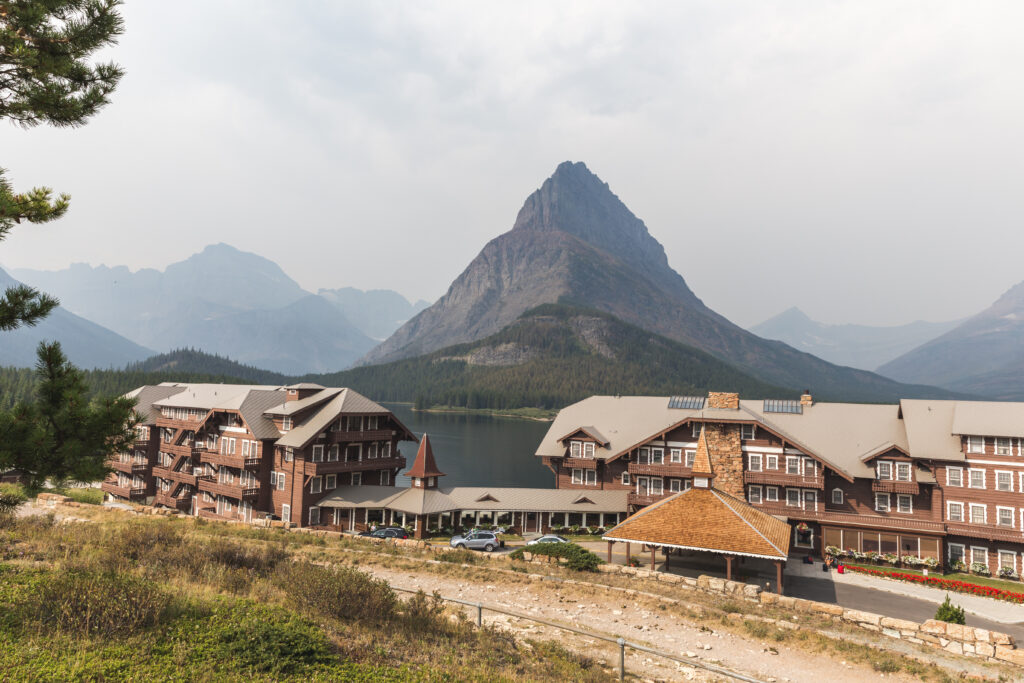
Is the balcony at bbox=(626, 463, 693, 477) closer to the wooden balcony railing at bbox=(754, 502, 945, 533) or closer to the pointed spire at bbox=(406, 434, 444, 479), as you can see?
the wooden balcony railing at bbox=(754, 502, 945, 533)

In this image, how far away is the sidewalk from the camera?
34625 millimetres

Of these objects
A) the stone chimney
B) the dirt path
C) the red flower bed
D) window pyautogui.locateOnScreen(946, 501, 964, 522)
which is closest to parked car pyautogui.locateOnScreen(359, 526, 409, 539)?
the dirt path

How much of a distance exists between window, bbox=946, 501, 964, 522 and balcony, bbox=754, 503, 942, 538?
1083mm

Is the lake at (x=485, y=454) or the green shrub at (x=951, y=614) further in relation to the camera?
the lake at (x=485, y=454)

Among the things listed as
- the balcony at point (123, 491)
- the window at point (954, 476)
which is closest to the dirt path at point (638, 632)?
the window at point (954, 476)

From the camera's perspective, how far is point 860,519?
46.4 metres

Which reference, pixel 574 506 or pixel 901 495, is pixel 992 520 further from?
pixel 574 506

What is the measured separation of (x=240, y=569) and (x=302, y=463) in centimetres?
3154

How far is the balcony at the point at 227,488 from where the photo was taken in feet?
179

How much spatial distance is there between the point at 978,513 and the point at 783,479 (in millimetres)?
13647

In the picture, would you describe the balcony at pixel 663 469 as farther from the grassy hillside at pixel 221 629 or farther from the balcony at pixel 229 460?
the balcony at pixel 229 460

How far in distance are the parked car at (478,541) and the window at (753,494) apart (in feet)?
75.5

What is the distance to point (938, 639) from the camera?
23484 mm

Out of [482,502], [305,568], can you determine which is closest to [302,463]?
[482,502]
